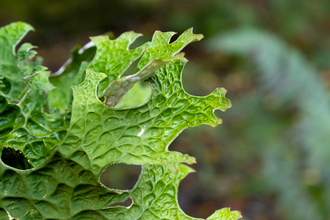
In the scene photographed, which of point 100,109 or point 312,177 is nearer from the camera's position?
point 100,109

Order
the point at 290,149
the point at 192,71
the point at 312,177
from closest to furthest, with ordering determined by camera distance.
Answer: the point at 312,177, the point at 290,149, the point at 192,71

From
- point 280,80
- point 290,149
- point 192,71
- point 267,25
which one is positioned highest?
point 267,25

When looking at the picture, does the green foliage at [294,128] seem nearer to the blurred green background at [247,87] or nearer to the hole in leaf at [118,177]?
the blurred green background at [247,87]

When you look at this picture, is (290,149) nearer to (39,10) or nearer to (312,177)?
(312,177)

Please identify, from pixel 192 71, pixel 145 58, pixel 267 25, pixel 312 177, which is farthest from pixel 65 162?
pixel 267 25

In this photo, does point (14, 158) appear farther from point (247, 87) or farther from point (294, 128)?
point (247, 87)

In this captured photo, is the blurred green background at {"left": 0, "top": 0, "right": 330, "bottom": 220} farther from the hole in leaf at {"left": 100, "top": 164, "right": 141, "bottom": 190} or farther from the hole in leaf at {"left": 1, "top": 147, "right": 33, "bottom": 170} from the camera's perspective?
the hole in leaf at {"left": 1, "top": 147, "right": 33, "bottom": 170}

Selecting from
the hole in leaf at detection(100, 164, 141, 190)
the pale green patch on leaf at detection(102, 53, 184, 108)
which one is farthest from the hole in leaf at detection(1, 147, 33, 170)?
the hole in leaf at detection(100, 164, 141, 190)

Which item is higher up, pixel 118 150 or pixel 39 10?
pixel 39 10

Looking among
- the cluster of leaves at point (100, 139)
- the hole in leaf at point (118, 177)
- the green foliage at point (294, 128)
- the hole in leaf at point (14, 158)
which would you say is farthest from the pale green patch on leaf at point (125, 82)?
the hole in leaf at point (118, 177)

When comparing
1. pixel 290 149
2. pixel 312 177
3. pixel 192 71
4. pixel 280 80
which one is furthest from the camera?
pixel 192 71
